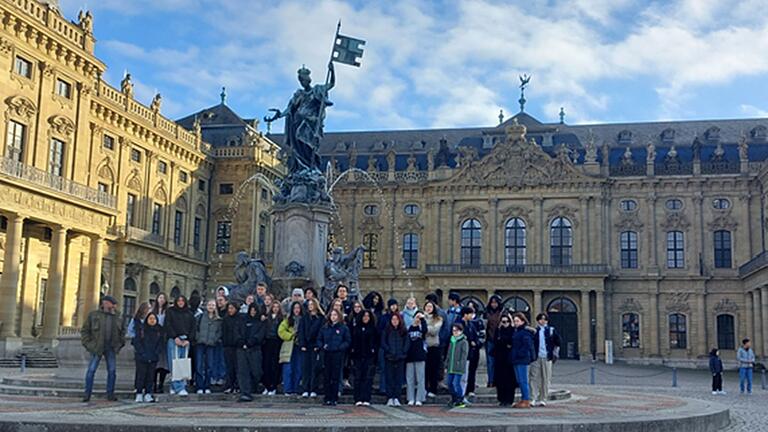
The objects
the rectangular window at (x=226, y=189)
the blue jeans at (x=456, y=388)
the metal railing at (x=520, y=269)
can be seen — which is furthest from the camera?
the metal railing at (x=520, y=269)

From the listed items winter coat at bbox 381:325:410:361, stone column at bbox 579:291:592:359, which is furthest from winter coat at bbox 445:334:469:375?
stone column at bbox 579:291:592:359

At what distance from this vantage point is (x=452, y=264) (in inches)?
2270

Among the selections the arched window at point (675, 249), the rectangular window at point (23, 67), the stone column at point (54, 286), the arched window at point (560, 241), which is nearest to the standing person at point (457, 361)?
the stone column at point (54, 286)

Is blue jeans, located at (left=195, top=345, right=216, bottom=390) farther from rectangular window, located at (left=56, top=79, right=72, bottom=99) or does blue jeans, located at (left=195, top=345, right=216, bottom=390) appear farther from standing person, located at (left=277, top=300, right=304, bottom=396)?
rectangular window, located at (left=56, top=79, right=72, bottom=99)

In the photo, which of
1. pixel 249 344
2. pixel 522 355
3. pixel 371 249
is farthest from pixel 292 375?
pixel 371 249

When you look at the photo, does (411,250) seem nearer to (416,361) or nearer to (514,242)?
(514,242)

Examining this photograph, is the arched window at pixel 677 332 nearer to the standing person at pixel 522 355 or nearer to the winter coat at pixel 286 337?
the standing person at pixel 522 355

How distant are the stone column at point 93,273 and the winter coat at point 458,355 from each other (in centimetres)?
2803

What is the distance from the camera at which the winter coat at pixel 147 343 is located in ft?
44.7

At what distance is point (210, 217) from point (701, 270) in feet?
106

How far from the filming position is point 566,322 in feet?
182

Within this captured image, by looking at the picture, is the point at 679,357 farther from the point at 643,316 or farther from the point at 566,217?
the point at 566,217

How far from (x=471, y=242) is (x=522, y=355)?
1767 inches

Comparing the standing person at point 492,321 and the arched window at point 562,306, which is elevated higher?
the arched window at point 562,306
